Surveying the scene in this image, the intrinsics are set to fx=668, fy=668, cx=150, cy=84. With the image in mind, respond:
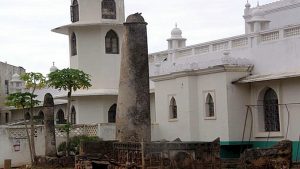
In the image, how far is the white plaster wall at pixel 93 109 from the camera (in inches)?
1411

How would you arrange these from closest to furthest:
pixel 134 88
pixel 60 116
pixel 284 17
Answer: pixel 134 88 < pixel 284 17 < pixel 60 116

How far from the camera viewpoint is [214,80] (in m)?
28.7

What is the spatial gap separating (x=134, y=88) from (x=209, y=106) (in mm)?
10186

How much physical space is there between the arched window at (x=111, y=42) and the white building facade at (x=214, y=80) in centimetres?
5

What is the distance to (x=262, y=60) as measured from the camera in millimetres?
27844

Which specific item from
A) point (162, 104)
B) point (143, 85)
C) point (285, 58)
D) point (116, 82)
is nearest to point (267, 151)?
point (143, 85)

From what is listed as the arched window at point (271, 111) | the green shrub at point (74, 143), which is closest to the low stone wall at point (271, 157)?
the arched window at point (271, 111)

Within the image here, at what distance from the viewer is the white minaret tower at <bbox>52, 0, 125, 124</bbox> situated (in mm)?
35938

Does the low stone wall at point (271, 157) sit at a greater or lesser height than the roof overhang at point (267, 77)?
lesser

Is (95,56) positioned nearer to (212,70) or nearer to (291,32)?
(212,70)

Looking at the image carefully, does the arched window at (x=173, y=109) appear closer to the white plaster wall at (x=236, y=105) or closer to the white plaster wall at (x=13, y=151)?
the white plaster wall at (x=236, y=105)

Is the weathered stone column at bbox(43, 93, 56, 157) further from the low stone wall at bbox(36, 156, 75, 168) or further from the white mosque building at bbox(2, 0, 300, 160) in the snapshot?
the white mosque building at bbox(2, 0, 300, 160)

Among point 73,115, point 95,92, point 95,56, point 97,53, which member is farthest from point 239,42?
point 73,115

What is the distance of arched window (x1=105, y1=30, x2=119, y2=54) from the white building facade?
55 mm
